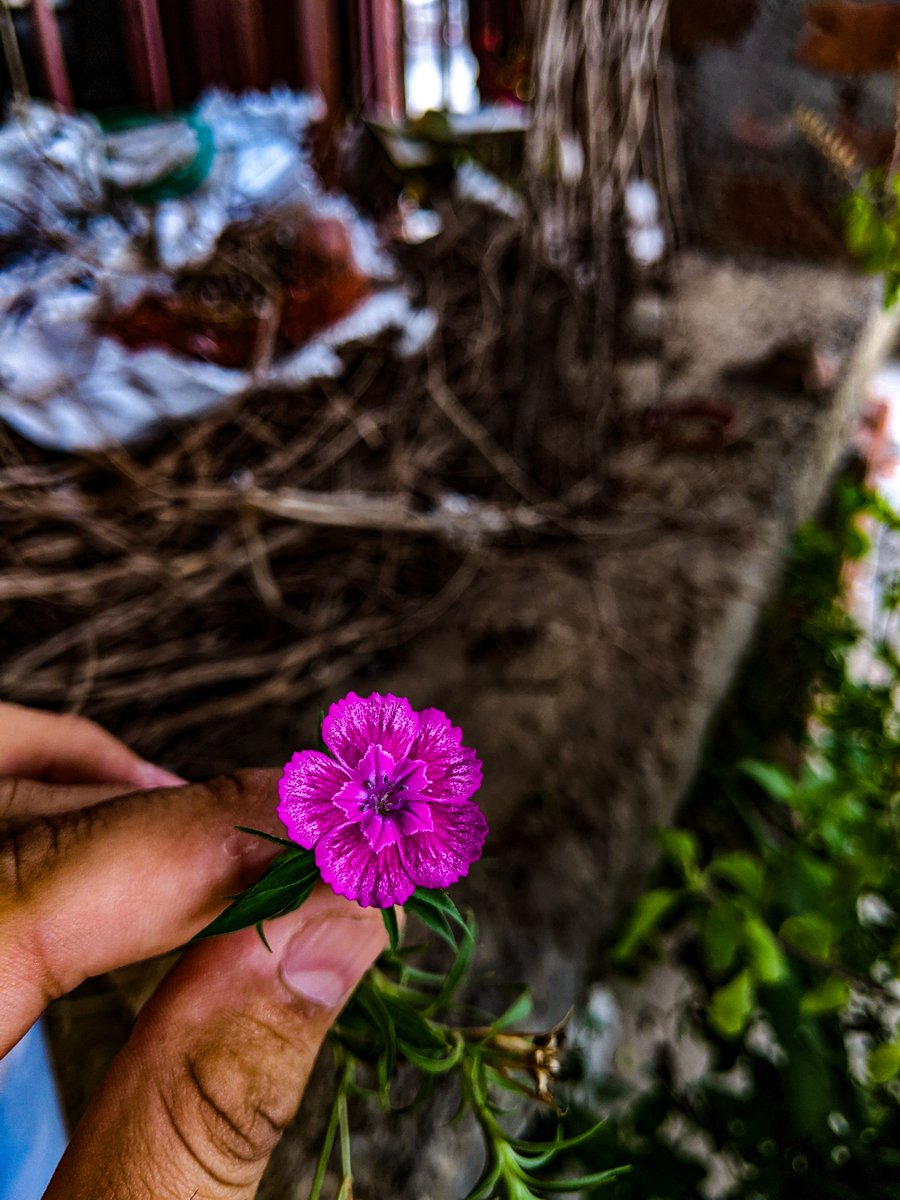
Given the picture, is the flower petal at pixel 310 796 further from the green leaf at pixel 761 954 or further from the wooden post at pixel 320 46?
the wooden post at pixel 320 46

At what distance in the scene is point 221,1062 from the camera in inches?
15.5

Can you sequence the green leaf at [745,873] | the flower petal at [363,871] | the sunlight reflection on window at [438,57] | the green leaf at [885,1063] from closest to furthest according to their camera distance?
the flower petal at [363,871] → the green leaf at [885,1063] → the green leaf at [745,873] → the sunlight reflection on window at [438,57]

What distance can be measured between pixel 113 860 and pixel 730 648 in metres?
0.78

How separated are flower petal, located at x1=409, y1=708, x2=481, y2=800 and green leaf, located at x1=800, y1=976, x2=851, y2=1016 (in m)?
0.41

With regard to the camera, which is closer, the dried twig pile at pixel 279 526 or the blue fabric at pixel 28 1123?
the blue fabric at pixel 28 1123

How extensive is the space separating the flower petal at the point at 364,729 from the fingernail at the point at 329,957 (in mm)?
118

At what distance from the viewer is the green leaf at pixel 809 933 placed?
0.59 meters

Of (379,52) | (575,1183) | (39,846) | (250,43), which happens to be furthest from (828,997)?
(379,52)

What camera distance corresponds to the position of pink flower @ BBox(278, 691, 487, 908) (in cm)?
32

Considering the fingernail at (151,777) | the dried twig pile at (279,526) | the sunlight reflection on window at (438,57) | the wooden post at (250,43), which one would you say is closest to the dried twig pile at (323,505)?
the dried twig pile at (279,526)

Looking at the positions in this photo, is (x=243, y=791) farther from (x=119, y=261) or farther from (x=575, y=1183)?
(x=119, y=261)

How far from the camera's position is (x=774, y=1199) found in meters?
0.60

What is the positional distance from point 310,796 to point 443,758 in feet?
0.17

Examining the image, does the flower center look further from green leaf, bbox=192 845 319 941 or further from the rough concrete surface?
the rough concrete surface
